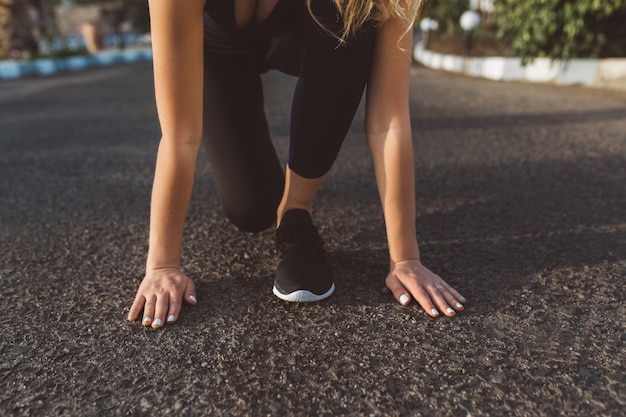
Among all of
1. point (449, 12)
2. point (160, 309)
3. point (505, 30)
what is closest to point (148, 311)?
point (160, 309)

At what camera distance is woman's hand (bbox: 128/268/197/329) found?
122 centimetres

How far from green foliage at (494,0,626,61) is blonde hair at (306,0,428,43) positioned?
222 inches

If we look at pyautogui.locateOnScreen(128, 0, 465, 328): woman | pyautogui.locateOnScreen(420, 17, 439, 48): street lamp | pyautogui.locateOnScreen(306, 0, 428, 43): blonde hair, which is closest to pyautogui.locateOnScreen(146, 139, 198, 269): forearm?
pyautogui.locateOnScreen(128, 0, 465, 328): woman

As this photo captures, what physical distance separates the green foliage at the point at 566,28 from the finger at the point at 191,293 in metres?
6.17

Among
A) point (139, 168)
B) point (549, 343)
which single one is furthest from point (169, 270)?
point (139, 168)

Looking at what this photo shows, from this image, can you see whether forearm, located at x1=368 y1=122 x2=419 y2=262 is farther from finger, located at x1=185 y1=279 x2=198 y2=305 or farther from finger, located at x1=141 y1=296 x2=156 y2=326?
finger, located at x1=141 y1=296 x2=156 y2=326

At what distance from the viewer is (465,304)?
129cm

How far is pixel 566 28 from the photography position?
614 cm

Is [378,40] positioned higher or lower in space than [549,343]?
higher

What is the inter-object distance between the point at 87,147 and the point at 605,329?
10.7ft

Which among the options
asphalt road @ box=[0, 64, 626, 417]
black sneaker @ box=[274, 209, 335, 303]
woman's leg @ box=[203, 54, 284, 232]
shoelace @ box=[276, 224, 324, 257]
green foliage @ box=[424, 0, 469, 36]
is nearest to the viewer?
asphalt road @ box=[0, 64, 626, 417]

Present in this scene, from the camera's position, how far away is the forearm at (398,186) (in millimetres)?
1364

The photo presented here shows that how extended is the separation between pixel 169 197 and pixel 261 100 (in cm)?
68

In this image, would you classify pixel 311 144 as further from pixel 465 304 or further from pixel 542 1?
pixel 542 1
